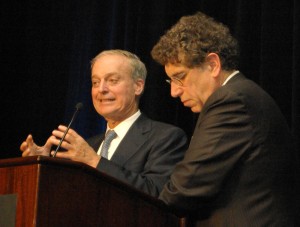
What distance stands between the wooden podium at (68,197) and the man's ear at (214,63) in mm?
645

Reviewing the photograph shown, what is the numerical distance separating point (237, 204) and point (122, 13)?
7.66ft

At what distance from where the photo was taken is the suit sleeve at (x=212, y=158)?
1903 millimetres

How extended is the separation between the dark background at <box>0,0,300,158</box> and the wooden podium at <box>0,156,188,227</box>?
1691 mm

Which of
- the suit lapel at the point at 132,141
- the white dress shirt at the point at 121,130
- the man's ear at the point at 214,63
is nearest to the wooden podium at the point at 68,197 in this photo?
the man's ear at the point at 214,63

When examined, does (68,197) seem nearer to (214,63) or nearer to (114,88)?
(214,63)

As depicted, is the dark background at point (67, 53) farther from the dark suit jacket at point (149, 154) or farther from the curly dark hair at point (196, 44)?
the curly dark hair at point (196, 44)

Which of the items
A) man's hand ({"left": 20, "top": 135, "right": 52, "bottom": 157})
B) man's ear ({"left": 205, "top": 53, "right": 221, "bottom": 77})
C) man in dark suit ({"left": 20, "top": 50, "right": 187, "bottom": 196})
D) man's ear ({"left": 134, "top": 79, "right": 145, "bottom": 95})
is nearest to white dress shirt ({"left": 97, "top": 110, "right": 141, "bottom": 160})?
man in dark suit ({"left": 20, "top": 50, "right": 187, "bottom": 196})

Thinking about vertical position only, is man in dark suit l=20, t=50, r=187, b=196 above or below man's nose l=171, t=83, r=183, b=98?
below

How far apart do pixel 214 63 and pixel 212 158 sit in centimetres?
55

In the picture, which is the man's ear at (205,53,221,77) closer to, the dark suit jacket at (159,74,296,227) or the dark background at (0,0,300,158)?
the dark suit jacket at (159,74,296,227)

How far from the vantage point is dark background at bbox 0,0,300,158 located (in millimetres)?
3648

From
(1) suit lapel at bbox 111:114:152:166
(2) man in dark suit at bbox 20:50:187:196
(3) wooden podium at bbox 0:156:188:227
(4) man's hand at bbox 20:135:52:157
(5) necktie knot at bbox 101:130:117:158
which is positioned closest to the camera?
(3) wooden podium at bbox 0:156:188:227

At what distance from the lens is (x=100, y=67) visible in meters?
3.22

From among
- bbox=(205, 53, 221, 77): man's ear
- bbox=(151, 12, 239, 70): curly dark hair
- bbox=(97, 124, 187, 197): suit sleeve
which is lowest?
bbox=(97, 124, 187, 197): suit sleeve
